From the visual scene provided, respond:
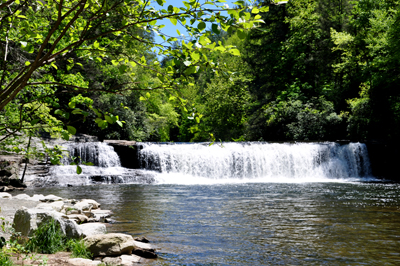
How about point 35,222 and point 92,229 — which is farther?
point 92,229

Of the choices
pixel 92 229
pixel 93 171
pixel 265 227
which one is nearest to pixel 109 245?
pixel 92 229

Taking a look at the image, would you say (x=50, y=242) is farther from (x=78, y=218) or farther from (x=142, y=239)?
(x=78, y=218)

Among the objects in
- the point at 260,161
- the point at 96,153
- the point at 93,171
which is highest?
the point at 96,153

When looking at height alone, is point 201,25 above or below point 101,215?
above

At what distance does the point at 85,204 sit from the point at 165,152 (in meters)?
11.6

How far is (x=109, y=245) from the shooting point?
5180 mm

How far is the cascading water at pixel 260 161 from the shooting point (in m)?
20.0

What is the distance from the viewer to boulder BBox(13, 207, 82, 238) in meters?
5.15

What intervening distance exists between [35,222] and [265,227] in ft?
14.9

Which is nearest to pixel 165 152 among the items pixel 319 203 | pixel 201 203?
pixel 201 203

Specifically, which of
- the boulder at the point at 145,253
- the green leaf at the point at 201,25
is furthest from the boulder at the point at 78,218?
the green leaf at the point at 201,25

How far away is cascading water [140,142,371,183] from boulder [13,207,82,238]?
46.4 ft

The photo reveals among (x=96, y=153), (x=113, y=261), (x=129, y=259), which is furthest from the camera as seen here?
(x=96, y=153)

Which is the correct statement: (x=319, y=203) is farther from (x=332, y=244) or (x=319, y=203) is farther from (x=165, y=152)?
(x=165, y=152)
